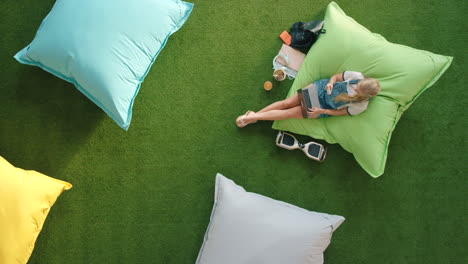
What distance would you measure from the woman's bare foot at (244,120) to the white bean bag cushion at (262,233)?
1.71 ft

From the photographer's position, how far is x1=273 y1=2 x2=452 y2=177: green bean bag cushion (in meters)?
2.21

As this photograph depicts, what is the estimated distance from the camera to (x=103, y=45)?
206 centimetres

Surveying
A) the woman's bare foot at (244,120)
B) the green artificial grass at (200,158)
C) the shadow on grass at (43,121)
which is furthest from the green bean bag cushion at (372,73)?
the shadow on grass at (43,121)

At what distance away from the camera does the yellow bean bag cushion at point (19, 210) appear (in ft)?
6.57

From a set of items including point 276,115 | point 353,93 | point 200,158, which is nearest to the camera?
point 353,93

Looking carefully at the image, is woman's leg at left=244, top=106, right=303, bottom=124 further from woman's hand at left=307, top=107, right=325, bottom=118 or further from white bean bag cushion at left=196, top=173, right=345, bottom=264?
white bean bag cushion at left=196, top=173, right=345, bottom=264

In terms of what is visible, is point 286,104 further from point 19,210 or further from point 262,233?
point 19,210

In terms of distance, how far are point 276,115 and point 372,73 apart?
0.70m

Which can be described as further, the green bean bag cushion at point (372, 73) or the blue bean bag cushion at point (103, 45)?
the green bean bag cushion at point (372, 73)

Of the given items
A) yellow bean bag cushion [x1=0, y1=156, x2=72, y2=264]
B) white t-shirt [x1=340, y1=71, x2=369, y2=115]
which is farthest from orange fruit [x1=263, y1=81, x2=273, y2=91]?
yellow bean bag cushion [x1=0, y1=156, x2=72, y2=264]

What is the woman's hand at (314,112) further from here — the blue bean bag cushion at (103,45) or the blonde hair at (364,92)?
the blue bean bag cushion at (103,45)

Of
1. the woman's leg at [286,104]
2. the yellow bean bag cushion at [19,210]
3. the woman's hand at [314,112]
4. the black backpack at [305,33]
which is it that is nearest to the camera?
the yellow bean bag cushion at [19,210]

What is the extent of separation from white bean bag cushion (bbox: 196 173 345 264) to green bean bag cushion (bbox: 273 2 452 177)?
1.77 ft

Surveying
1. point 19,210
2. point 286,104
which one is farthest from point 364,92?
point 19,210
